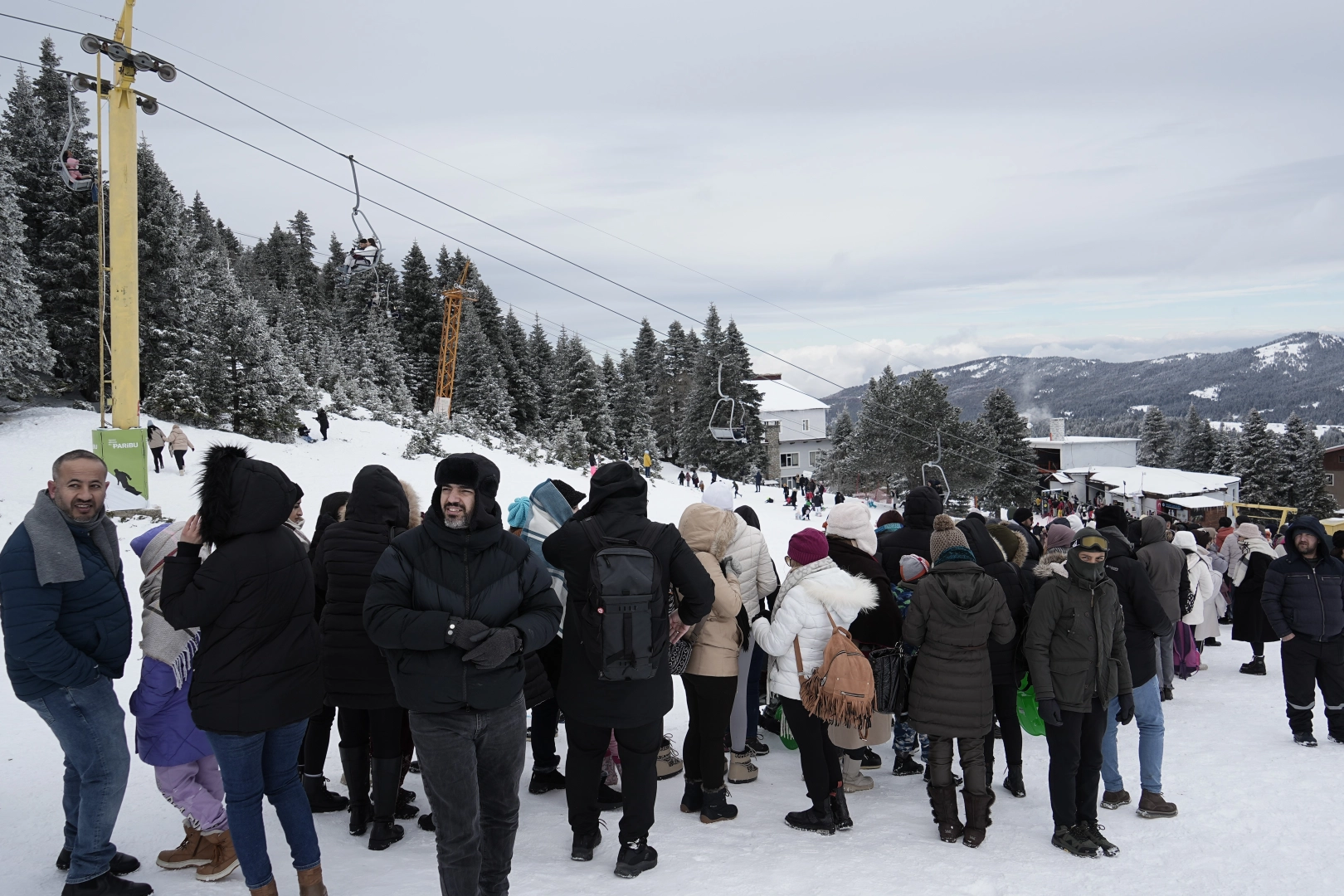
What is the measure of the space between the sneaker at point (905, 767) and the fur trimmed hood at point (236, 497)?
455cm

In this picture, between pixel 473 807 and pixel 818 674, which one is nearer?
pixel 473 807

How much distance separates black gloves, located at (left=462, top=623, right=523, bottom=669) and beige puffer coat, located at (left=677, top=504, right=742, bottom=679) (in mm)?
1453

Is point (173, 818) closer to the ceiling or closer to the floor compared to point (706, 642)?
closer to the floor

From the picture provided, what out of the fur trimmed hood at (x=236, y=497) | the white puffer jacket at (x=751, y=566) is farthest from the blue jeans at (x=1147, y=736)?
the fur trimmed hood at (x=236, y=497)

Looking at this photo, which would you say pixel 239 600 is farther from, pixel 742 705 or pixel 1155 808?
pixel 1155 808

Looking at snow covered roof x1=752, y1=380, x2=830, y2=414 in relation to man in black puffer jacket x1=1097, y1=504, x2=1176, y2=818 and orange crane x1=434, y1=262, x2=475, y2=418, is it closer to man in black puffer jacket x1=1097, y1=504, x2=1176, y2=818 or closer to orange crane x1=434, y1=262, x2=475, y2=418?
orange crane x1=434, y1=262, x2=475, y2=418

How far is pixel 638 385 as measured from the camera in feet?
186

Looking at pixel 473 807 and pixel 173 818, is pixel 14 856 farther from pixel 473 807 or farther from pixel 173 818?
pixel 473 807

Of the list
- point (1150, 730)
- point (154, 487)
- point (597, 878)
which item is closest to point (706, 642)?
point (597, 878)

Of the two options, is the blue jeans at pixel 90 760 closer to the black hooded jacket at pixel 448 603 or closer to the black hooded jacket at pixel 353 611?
the black hooded jacket at pixel 353 611

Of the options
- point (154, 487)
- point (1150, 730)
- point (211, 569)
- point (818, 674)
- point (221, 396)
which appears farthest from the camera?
point (221, 396)

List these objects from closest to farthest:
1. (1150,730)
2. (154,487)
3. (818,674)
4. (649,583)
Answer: (649,583), (818,674), (1150,730), (154,487)

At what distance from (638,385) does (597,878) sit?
53.3 meters

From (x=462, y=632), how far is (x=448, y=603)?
5.7 inches
